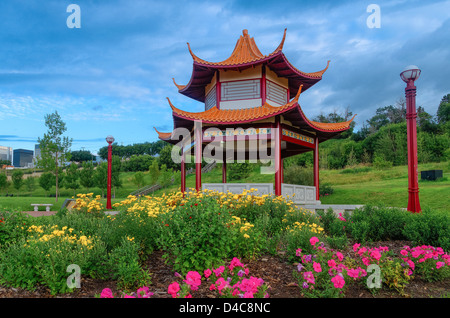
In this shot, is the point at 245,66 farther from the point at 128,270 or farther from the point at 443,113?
the point at 443,113

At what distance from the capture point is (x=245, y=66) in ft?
40.4

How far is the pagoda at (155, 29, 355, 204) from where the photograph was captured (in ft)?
37.1

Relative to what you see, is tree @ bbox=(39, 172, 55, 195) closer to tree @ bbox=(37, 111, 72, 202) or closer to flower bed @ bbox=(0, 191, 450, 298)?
tree @ bbox=(37, 111, 72, 202)

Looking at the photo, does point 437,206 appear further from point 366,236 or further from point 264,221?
point 264,221

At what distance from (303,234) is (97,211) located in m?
6.74

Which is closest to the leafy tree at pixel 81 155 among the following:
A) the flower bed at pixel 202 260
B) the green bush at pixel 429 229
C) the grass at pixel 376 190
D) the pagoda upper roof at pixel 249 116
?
the grass at pixel 376 190

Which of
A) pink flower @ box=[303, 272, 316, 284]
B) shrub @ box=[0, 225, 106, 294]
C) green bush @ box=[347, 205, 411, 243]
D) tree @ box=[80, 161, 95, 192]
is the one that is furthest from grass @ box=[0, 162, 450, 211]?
tree @ box=[80, 161, 95, 192]

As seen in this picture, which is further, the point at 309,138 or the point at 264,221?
the point at 309,138

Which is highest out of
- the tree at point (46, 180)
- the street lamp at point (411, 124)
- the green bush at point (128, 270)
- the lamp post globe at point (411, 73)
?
the lamp post globe at point (411, 73)

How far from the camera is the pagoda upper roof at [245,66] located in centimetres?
1203

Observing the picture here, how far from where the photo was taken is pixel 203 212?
427 centimetres

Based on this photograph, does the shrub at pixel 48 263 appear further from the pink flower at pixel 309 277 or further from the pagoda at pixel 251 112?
the pagoda at pixel 251 112

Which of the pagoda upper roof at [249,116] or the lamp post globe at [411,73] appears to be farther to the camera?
the pagoda upper roof at [249,116]
